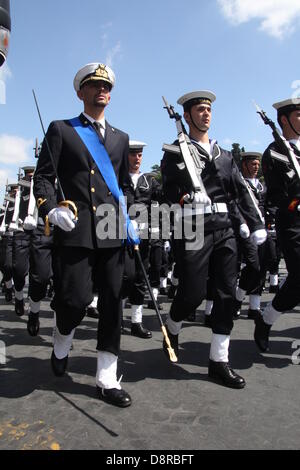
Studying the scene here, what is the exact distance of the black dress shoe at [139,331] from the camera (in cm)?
514

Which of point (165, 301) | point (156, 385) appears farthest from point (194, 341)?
point (165, 301)

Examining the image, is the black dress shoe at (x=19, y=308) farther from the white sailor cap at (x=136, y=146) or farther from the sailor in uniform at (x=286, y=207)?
the sailor in uniform at (x=286, y=207)

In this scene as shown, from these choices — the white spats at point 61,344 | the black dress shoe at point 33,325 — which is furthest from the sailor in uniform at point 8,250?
the white spats at point 61,344

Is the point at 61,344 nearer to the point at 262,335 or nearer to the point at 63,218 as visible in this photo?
the point at 63,218

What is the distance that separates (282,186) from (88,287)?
2.17 metres

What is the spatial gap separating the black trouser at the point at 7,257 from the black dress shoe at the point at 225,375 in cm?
597

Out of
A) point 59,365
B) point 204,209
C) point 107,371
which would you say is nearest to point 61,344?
point 59,365

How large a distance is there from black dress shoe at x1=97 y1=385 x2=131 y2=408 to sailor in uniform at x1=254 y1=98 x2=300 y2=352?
1.83 metres

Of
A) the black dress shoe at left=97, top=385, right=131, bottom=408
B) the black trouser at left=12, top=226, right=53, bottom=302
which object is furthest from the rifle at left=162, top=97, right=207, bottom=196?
the black trouser at left=12, top=226, right=53, bottom=302

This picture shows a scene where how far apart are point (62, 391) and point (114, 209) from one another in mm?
1500

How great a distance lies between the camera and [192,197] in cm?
353

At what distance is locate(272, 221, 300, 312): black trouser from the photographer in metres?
3.92

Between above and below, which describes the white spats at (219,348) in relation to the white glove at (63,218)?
below

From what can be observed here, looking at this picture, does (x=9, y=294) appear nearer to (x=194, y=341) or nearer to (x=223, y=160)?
(x=194, y=341)
